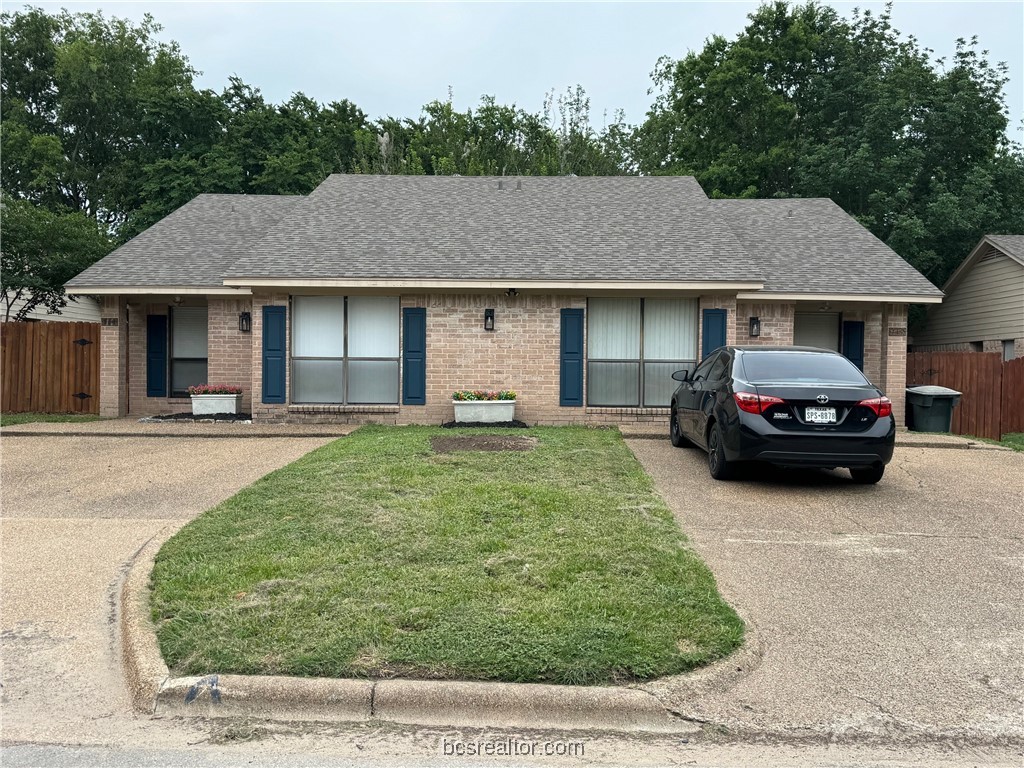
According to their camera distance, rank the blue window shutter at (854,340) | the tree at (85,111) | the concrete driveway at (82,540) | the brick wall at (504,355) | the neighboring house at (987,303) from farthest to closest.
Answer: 1. the tree at (85,111)
2. the neighboring house at (987,303)
3. the blue window shutter at (854,340)
4. the brick wall at (504,355)
5. the concrete driveway at (82,540)

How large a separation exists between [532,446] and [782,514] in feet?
13.2

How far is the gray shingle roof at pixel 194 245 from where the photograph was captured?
15.1m

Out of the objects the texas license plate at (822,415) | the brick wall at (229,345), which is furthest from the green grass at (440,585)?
the brick wall at (229,345)

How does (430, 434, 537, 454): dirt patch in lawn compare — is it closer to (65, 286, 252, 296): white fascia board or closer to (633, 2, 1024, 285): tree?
(65, 286, 252, 296): white fascia board

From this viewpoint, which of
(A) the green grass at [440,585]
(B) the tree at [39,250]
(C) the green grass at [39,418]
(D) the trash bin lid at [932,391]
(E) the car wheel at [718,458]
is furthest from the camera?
(B) the tree at [39,250]

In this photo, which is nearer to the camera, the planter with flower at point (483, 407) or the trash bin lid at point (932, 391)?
the planter with flower at point (483, 407)

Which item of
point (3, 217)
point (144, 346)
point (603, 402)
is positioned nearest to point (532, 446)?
point (603, 402)

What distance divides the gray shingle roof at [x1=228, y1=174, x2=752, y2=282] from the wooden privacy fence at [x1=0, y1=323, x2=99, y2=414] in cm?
494

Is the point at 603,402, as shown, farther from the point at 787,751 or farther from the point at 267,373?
the point at 787,751

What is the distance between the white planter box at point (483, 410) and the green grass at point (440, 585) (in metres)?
5.48

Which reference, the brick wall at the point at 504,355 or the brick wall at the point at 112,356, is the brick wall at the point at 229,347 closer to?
the brick wall at the point at 112,356

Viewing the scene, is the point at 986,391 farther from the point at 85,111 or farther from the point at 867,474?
the point at 85,111

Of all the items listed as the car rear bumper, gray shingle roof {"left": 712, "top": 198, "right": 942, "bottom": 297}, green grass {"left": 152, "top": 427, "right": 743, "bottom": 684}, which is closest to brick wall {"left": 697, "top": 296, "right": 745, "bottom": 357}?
gray shingle roof {"left": 712, "top": 198, "right": 942, "bottom": 297}

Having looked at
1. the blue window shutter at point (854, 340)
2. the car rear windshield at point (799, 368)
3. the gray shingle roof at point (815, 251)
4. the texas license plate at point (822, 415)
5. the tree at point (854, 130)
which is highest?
the tree at point (854, 130)
